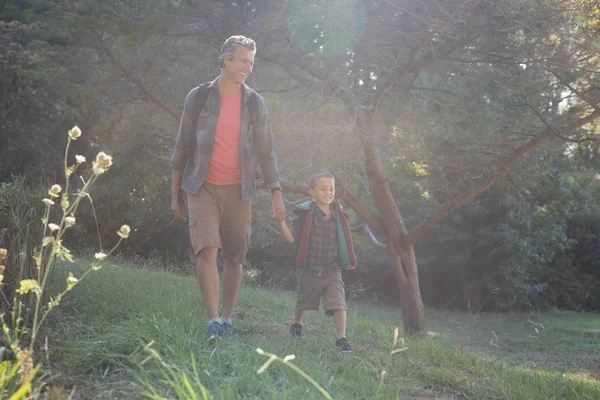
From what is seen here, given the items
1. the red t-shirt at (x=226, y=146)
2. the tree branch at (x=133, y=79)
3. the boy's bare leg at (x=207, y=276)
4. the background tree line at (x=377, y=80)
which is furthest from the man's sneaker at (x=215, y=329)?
the tree branch at (x=133, y=79)

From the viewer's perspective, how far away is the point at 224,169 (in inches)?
203

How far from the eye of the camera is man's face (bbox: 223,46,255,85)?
499 cm

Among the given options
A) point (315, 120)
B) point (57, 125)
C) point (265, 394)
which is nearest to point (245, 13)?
point (315, 120)

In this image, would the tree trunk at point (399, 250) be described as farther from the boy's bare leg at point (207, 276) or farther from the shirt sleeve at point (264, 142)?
the boy's bare leg at point (207, 276)

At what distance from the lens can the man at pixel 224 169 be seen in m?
5.02

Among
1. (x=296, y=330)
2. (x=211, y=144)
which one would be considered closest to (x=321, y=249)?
(x=296, y=330)

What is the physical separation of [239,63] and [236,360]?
7.22ft

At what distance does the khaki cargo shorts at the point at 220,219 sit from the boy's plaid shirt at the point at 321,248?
2.22ft

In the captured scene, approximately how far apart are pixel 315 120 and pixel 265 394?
214 inches

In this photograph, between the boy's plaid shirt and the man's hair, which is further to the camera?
the boy's plaid shirt

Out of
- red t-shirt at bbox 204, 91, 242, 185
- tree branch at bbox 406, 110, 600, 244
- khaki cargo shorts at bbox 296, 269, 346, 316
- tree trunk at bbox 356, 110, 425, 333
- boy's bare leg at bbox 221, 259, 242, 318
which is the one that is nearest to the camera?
red t-shirt at bbox 204, 91, 242, 185

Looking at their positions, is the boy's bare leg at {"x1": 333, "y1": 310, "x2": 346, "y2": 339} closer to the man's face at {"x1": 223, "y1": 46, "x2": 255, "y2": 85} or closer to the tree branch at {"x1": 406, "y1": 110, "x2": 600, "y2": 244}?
the man's face at {"x1": 223, "y1": 46, "x2": 255, "y2": 85}

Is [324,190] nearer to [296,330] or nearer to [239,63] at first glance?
[296,330]

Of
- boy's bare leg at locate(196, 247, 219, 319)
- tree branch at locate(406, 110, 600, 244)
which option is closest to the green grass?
boy's bare leg at locate(196, 247, 219, 319)
